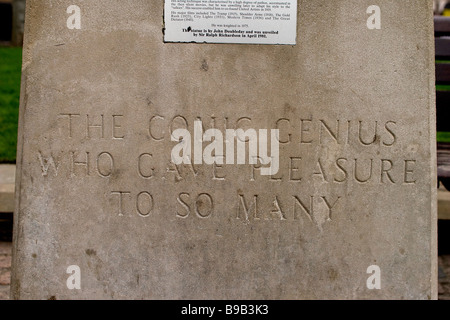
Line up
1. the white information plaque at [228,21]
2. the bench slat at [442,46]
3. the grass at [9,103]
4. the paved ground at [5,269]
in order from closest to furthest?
1. the white information plaque at [228,21]
2. the paved ground at [5,269]
3. the bench slat at [442,46]
4. the grass at [9,103]

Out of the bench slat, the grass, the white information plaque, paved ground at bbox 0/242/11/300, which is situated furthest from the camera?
the grass

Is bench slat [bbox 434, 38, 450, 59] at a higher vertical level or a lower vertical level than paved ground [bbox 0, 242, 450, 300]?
higher

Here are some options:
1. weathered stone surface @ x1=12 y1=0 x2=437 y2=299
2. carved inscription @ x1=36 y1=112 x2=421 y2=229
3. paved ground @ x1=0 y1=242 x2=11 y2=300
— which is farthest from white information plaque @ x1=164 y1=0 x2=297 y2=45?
paved ground @ x1=0 y1=242 x2=11 y2=300

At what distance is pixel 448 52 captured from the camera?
13.0ft

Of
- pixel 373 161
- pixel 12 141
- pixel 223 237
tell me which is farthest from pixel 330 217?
pixel 12 141

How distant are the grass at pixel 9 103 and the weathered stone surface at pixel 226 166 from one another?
2272 mm

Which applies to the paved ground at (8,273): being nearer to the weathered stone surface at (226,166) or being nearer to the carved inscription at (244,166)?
the weathered stone surface at (226,166)

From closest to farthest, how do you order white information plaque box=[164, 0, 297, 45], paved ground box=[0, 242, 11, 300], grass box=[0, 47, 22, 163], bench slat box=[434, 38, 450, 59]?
white information plaque box=[164, 0, 297, 45]
paved ground box=[0, 242, 11, 300]
bench slat box=[434, 38, 450, 59]
grass box=[0, 47, 22, 163]

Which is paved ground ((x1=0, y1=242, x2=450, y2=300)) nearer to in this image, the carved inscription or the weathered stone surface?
the weathered stone surface

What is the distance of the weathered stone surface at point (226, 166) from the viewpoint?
8.76 ft

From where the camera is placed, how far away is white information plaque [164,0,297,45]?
8.72 feet

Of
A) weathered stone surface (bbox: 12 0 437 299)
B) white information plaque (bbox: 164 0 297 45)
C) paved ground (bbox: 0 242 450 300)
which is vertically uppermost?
white information plaque (bbox: 164 0 297 45)

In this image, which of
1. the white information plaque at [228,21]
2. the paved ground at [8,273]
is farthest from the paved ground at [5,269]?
the white information plaque at [228,21]

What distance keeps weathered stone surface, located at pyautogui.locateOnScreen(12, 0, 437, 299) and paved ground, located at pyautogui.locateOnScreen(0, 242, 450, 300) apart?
47 centimetres
